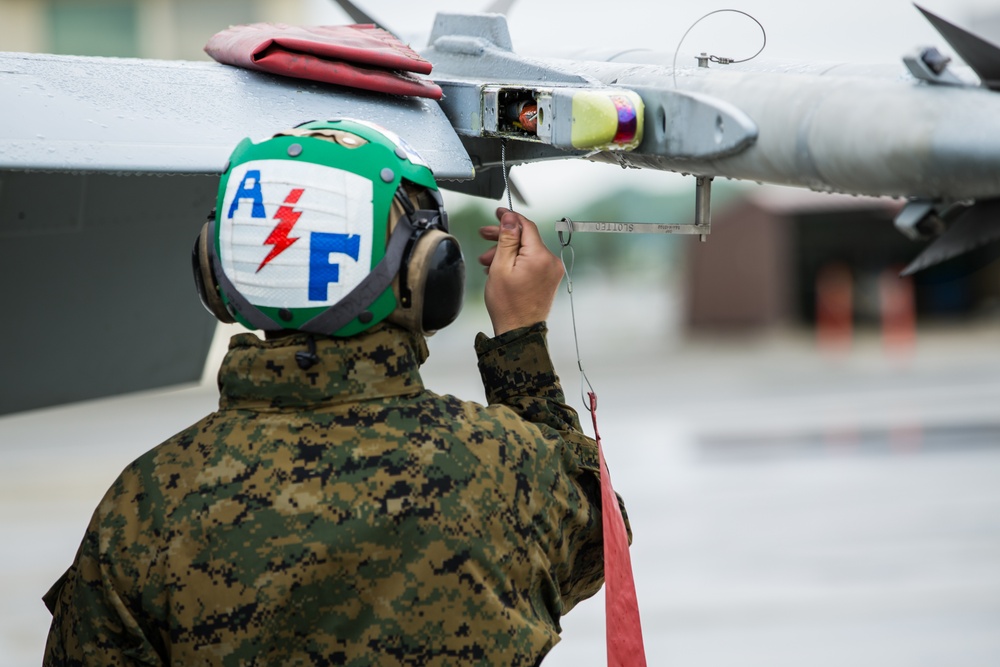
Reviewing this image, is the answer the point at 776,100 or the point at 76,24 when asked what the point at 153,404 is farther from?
the point at 776,100

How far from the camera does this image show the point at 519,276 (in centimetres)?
173

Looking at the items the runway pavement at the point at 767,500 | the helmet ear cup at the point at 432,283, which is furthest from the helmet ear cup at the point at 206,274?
the runway pavement at the point at 767,500

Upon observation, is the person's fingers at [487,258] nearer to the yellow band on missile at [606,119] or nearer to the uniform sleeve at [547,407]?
the uniform sleeve at [547,407]

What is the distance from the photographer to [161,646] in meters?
1.57

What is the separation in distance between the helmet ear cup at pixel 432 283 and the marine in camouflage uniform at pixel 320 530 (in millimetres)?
32

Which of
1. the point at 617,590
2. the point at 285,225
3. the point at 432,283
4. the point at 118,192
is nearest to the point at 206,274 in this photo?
the point at 285,225

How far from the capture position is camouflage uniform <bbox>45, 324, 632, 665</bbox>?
1.50 m

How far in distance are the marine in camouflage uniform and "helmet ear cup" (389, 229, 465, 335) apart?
0.03 metres

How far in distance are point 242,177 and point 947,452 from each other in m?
9.37

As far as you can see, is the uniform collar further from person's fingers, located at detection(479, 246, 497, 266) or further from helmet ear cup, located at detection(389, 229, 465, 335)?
person's fingers, located at detection(479, 246, 497, 266)

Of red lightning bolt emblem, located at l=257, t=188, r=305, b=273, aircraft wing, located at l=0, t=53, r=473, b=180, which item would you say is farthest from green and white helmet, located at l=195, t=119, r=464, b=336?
aircraft wing, located at l=0, t=53, r=473, b=180

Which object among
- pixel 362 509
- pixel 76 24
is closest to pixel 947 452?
pixel 362 509

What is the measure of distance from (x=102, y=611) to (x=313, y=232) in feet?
1.82

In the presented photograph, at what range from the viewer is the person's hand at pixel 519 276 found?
174cm
